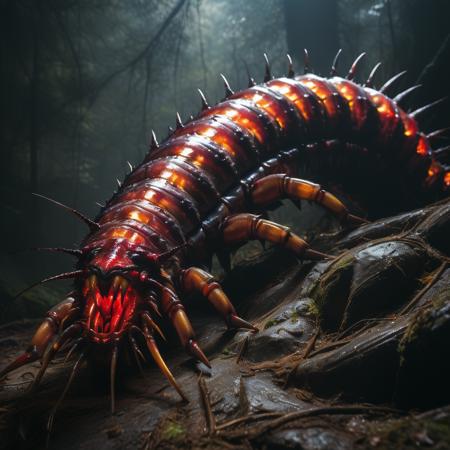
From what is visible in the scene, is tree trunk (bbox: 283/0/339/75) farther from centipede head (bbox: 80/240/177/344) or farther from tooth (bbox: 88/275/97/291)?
tooth (bbox: 88/275/97/291)

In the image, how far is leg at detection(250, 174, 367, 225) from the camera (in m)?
3.65

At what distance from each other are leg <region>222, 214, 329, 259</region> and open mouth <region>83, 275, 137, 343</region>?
1.26 metres

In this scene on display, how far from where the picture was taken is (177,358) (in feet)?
9.57

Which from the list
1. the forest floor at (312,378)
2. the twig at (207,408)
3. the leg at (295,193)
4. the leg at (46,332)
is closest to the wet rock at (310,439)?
the forest floor at (312,378)

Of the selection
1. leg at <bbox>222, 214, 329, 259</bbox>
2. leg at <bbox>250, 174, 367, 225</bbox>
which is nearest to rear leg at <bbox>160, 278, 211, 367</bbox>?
leg at <bbox>222, 214, 329, 259</bbox>

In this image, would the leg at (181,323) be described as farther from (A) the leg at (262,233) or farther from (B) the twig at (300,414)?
(A) the leg at (262,233)

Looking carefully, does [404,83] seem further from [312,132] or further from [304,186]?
[304,186]

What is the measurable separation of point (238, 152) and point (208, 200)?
0.75 meters

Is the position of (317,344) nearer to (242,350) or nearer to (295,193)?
(242,350)

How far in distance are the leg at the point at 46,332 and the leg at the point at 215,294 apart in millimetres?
890

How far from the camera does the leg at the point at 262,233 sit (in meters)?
3.29

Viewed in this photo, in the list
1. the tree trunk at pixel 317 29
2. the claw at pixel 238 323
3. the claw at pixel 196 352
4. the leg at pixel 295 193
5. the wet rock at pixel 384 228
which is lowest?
the claw at pixel 196 352

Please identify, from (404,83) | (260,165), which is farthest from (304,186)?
(404,83)

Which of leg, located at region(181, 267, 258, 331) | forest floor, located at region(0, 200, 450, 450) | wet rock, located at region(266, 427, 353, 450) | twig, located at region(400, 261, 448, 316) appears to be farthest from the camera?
leg, located at region(181, 267, 258, 331)
